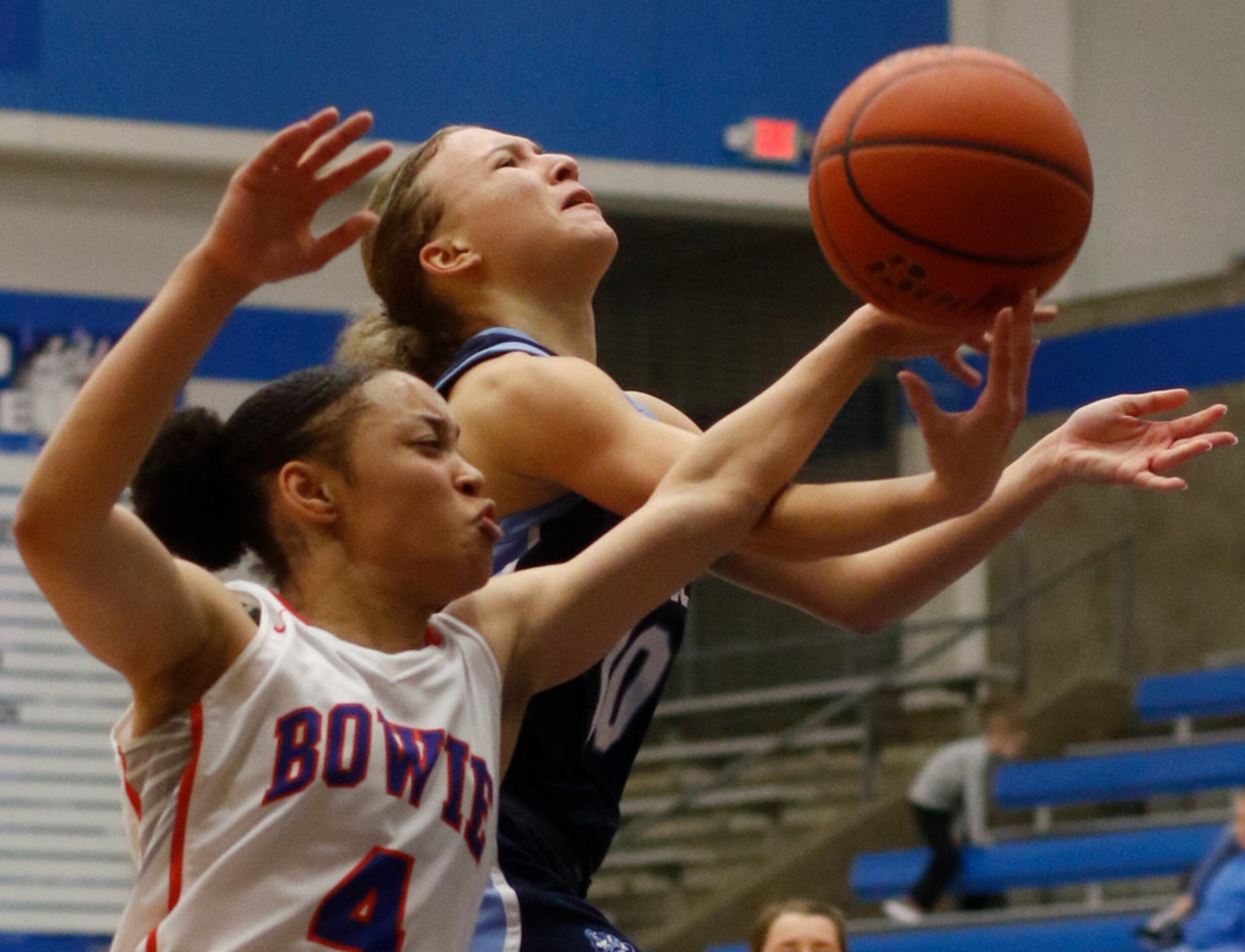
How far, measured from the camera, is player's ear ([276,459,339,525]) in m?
2.18

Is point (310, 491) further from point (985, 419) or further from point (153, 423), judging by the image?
point (985, 419)

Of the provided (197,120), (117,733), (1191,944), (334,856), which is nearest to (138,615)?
(117,733)

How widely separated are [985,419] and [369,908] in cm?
87

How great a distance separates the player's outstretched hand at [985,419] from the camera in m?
2.21

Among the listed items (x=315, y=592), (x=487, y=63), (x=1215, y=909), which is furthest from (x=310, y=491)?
(x=487, y=63)

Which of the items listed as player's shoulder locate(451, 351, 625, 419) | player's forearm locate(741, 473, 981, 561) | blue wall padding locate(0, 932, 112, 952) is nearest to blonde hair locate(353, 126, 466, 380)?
player's shoulder locate(451, 351, 625, 419)

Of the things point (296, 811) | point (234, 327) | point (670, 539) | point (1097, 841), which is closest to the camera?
point (296, 811)

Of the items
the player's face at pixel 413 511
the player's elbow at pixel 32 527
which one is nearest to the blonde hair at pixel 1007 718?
the player's face at pixel 413 511

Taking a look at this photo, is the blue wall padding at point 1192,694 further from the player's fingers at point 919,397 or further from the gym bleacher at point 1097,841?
the player's fingers at point 919,397

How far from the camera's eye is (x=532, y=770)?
2521 millimetres

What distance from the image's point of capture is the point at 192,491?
221cm

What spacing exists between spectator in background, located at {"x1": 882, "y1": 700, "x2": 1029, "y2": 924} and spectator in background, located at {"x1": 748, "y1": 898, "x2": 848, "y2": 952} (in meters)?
4.94

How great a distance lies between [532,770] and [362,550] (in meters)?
0.48

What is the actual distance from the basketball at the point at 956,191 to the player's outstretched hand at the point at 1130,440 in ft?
0.62
